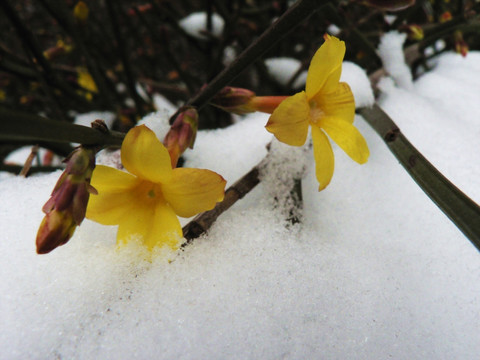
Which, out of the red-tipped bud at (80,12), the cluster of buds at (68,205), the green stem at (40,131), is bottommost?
the cluster of buds at (68,205)

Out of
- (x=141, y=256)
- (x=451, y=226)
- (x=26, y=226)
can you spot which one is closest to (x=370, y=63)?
(x=451, y=226)

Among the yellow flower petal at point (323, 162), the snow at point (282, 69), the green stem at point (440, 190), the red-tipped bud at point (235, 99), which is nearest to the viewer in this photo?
the green stem at point (440, 190)

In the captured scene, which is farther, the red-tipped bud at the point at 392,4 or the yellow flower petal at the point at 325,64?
the red-tipped bud at the point at 392,4

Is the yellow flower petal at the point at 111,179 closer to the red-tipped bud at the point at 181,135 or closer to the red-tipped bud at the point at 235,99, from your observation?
the red-tipped bud at the point at 181,135

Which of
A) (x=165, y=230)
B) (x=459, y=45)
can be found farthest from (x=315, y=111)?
(x=459, y=45)

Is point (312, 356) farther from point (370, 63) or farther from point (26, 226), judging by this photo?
point (370, 63)

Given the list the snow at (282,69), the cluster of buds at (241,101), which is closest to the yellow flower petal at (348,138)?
the cluster of buds at (241,101)

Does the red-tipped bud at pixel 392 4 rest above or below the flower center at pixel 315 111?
above
